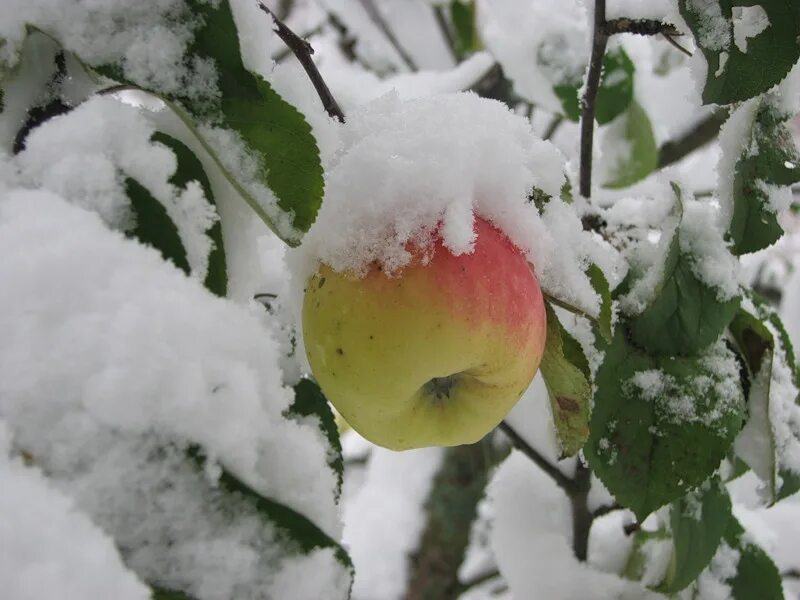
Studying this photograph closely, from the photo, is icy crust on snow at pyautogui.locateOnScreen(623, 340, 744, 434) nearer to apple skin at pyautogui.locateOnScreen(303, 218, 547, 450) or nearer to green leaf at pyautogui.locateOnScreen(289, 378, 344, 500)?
apple skin at pyautogui.locateOnScreen(303, 218, 547, 450)

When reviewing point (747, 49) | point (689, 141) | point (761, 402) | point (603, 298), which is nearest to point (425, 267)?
point (603, 298)

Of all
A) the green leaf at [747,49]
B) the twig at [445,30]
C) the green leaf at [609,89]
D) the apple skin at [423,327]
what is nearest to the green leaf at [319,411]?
the apple skin at [423,327]

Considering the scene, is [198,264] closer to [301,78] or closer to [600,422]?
[301,78]

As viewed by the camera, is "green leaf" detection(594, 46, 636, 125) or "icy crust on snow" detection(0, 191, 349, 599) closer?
"icy crust on snow" detection(0, 191, 349, 599)

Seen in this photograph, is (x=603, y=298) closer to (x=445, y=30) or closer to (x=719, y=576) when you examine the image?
(x=719, y=576)

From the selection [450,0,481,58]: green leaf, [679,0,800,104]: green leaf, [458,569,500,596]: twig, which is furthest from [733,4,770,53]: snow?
[458,569,500,596]: twig
